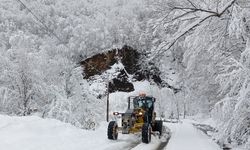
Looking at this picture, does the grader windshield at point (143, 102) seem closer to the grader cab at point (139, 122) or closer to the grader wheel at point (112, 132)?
the grader cab at point (139, 122)

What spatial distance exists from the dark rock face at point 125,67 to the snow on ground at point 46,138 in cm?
4828

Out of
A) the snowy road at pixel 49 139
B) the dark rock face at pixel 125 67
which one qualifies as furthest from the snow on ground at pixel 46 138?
the dark rock face at pixel 125 67

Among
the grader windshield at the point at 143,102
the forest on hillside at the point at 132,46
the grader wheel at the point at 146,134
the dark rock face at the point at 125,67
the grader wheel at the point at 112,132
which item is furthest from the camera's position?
the dark rock face at the point at 125,67

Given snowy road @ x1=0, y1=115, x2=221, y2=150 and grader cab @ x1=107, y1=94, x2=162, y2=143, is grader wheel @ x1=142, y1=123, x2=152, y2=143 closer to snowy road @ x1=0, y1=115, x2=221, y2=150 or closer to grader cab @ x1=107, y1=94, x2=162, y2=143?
grader cab @ x1=107, y1=94, x2=162, y2=143

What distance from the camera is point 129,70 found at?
226 ft

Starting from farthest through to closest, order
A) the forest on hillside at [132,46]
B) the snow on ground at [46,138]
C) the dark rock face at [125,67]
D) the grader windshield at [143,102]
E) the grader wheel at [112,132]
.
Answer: the dark rock face at [125,67] → the grader windshield at [143,102] → the grader wheel at [112,132] → the snow on ground at [46,138] → the forest on hillside at [132,46]

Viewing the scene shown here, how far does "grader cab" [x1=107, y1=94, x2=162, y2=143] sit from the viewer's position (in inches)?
Answer: 632

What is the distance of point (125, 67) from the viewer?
2721 inches

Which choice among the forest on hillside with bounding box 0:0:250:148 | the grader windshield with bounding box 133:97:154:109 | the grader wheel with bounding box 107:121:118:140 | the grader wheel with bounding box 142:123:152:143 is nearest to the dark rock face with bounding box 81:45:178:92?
the forest on hillside with bounding box 0:0:250:148

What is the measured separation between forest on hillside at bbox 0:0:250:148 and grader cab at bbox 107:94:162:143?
2636 mm

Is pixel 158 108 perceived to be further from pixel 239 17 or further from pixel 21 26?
pixel 239 17

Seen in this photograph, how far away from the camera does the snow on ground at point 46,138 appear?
1172 centimetres

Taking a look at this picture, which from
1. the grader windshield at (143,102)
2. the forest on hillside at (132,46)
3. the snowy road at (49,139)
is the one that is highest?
the forest on hillside at (132,46)

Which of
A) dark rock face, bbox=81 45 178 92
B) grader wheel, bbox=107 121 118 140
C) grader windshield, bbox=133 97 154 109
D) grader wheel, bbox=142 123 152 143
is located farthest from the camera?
dark rock face, bbox=81 45 178 92
